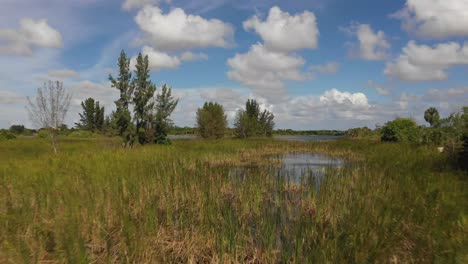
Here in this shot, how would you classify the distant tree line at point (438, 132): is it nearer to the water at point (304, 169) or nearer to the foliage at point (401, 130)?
the foliage at point (401, 130)

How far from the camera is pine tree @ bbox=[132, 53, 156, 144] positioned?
98.0ft

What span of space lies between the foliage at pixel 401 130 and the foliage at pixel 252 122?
2935cm

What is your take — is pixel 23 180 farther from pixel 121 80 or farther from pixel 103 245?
pixel 121 80

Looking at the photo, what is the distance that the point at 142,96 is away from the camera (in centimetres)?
2981

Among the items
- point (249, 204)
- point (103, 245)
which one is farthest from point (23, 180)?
point (249, 204)

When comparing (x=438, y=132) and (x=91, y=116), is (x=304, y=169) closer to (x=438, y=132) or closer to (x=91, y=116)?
(x=438, y=132)

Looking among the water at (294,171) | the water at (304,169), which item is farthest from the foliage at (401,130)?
the water at (294,171)

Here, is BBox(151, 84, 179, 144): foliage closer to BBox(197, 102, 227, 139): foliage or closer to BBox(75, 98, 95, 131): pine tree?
BBox(197, 102, 227, 139): foliage

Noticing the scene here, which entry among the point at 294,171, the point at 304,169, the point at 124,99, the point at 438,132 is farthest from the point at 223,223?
the point at 124,99

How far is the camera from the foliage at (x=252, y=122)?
186ft

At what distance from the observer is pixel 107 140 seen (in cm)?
3077

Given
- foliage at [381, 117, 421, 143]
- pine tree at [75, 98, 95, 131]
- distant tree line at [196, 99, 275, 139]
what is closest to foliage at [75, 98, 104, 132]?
pine tree at [75, 98, 95, 131]

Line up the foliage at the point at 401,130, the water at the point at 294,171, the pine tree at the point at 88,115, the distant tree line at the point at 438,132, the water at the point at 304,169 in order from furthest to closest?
the pine tree at the point at 88,115
the foliage at the point at 401,130
the distant tree line at the point at 438,132
the water at the point at 304,169
the water at the point at 294,171

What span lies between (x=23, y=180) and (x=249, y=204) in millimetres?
5878
